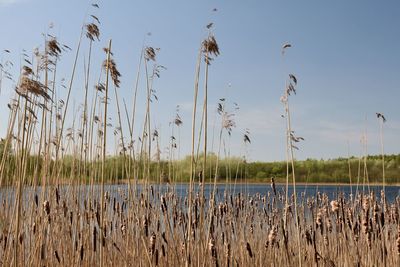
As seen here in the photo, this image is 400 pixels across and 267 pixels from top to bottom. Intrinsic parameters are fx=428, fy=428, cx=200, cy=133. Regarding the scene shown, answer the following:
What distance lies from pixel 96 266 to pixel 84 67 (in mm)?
1436

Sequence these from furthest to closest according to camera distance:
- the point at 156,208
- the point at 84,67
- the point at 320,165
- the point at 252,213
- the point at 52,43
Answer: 1. the point at 320,165
2. the point at 252,213
3. the point at 156,208
4. the point at 84,67
5. the point at 52,43

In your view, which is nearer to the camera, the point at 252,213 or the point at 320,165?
the point at 252,213

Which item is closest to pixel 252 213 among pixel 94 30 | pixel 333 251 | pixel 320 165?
pixel 333 251

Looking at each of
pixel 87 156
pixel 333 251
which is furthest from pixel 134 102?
pixel 333 251

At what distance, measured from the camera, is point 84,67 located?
2986 millimetres

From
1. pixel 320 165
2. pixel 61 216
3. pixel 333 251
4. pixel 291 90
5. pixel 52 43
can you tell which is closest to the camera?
pixel 291 90

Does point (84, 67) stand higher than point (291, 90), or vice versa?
point (84, 67)

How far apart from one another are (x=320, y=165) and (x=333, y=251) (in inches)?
889

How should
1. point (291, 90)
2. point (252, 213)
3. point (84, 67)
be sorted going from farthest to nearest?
point (252, 213) < point (84, 67) < point (291, 90)

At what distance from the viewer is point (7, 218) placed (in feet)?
10.2

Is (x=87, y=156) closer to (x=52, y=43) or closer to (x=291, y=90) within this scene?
(x=52, y=43)

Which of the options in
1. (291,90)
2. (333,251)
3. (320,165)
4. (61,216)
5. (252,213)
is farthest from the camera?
(320,165)

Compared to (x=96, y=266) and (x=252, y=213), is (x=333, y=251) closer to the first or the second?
(x=252, y=213)

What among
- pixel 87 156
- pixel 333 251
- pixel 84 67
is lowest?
pixel 333 251
